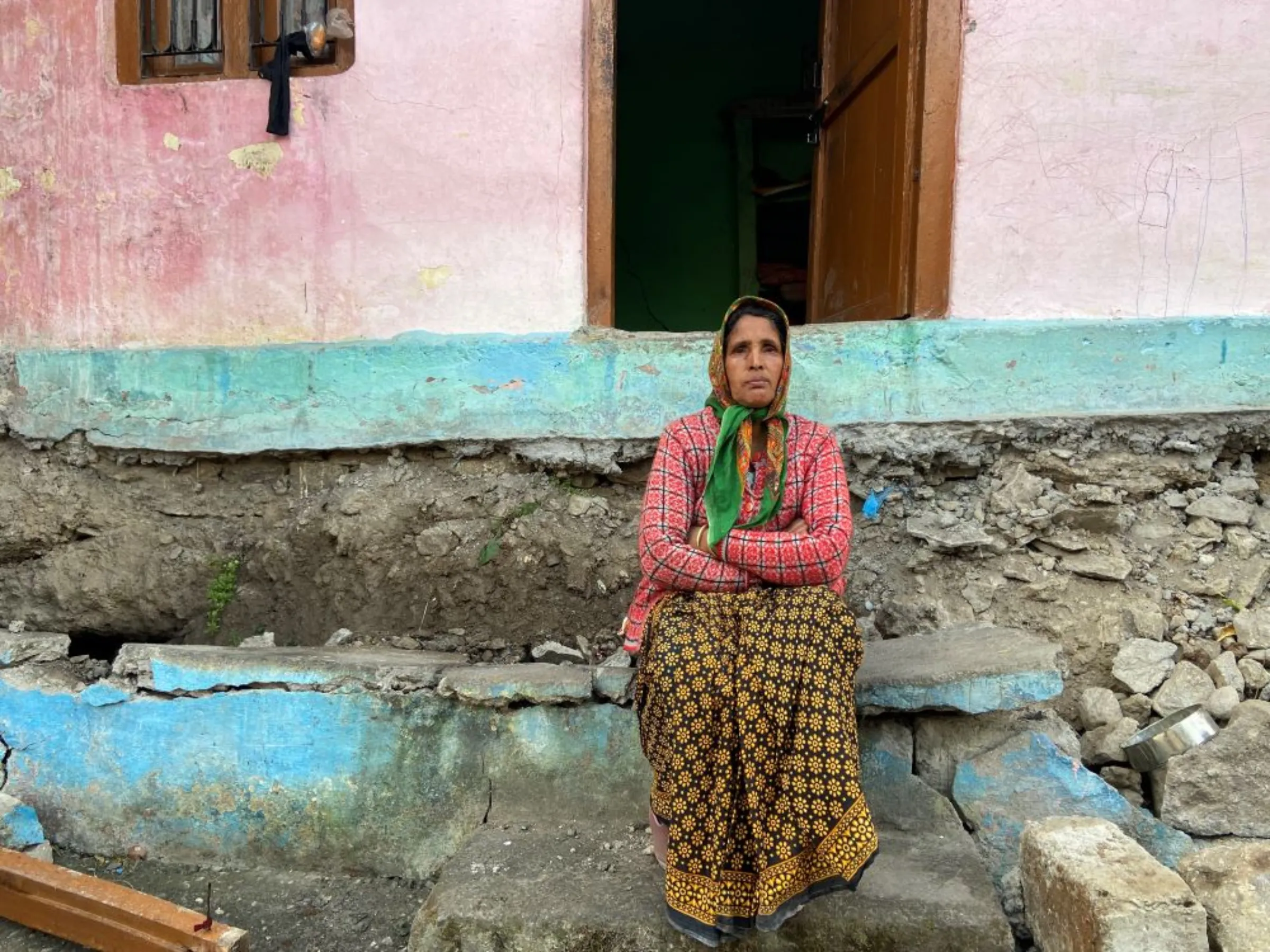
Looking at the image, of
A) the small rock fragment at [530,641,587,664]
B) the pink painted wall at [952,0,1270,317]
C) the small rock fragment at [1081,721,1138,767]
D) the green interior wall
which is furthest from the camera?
the green interior wall

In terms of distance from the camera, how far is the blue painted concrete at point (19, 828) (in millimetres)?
2865

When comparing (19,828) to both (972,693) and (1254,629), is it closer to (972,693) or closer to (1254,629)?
(972,693)

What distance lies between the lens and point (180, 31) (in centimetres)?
343

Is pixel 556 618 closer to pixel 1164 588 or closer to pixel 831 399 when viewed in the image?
pixel 831 399

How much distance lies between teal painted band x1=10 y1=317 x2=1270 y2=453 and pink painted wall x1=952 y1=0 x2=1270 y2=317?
6.3 inches

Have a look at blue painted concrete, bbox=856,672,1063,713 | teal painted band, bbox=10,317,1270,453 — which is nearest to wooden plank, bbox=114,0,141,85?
teal painted band, bbox=10,317,1270,453

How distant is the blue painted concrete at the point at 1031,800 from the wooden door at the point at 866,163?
1.60 metres

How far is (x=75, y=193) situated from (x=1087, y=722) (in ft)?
13.8

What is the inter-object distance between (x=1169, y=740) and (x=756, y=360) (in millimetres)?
1697

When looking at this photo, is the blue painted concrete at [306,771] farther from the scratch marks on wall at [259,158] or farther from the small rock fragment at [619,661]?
the scratch marks on wall at [259,158]

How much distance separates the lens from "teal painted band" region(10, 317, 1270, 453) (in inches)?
118

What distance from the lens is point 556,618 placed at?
321 cm

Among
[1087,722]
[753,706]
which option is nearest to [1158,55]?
[1087,722]

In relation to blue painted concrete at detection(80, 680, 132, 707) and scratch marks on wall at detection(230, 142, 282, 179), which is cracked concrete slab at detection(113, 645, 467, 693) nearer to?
blue painted concrete at detection(80, 680, 132, 707)
